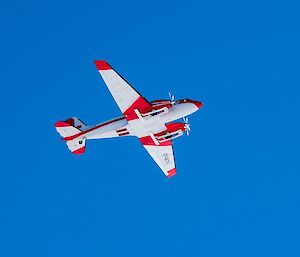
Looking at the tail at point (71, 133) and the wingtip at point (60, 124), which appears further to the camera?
the wingtip at point (60, 124)

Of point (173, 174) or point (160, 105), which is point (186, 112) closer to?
point (160, 105)

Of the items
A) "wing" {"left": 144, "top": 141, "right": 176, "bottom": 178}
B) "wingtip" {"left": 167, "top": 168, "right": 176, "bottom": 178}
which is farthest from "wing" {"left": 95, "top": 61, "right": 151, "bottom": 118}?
"wingtip" {"left": 167, "top": 168, "right": 176, "bottom": 178}

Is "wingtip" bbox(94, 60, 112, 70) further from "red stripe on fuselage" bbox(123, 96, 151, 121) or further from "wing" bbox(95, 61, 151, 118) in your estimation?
"red stripe on fuselage" bbox(123, 96, 151, 121)

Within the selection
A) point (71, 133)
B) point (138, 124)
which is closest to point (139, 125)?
point (138, 124)

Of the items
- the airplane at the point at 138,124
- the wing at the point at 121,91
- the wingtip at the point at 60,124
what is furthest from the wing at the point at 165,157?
the wingtip at the point at 60,124

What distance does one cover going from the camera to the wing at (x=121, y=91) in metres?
84.5

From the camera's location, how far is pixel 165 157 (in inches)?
3895

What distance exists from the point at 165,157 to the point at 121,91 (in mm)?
18308

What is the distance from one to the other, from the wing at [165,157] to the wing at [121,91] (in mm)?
12879

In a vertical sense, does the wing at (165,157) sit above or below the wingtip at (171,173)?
above

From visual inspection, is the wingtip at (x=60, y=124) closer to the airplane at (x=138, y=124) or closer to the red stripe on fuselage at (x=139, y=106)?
the airplane at (x=138, y=124)

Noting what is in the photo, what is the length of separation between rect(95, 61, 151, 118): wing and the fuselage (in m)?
1.76

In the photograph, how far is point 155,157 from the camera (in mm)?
98500

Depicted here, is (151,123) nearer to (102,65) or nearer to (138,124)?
(138,124)
